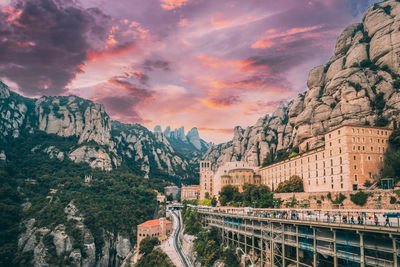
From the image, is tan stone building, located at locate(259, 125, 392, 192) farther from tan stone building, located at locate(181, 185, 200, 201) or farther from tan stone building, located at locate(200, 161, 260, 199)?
tan stone building, located at locate(181, 185, 200, 201)

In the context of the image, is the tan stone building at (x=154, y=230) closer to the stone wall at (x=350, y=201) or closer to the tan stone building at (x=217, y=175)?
the tan stone building at (x=217, y=175)

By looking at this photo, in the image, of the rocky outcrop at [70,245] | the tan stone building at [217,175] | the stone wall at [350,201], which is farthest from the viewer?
the tan stone building at [217,175]

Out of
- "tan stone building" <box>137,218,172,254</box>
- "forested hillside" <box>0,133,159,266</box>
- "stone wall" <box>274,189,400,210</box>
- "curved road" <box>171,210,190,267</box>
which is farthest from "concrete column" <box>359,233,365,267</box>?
"forested hillside" <box>0,133,159,266</box>

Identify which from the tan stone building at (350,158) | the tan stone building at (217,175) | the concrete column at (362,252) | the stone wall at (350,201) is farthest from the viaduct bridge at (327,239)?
the tan stone building at (217,175)

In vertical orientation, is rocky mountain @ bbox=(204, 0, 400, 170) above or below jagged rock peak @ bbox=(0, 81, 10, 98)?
below

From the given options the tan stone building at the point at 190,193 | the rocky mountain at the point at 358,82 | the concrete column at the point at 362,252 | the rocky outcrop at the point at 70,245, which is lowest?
the rocky outcrop at the point at 70,245

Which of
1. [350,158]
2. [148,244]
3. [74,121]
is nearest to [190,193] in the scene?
[74,121]
